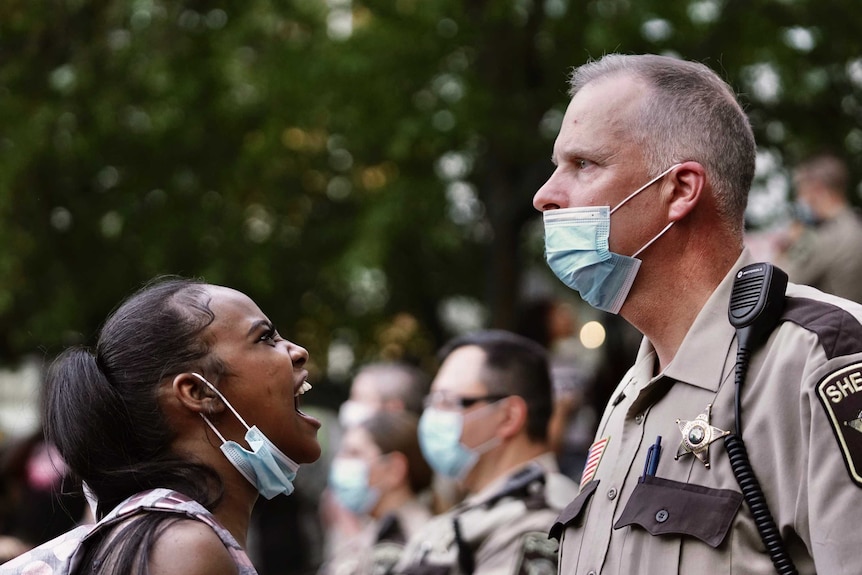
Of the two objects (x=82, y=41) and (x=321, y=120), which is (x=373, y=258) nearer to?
(x=321, y=120)

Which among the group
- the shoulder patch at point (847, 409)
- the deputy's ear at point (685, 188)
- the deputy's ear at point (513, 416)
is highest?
the deputy's ear at point (685, 188)

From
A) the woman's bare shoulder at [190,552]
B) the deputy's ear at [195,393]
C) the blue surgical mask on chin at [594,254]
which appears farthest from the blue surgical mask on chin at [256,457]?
the blue surgical mask on chin at [594,254]

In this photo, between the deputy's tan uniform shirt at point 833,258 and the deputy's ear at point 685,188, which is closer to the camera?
the deputy's ear at point 685,188

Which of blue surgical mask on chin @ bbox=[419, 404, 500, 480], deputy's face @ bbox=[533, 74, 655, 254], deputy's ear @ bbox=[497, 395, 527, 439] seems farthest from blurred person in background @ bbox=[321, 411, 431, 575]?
deputy's face @ bbox=[533, 74, 655, 254]

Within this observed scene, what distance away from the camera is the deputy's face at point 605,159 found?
135 inches

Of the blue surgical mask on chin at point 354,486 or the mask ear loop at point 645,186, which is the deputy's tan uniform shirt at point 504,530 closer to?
the blue surgical mask on chin at point 354,486

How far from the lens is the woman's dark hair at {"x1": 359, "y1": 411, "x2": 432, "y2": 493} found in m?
7.53

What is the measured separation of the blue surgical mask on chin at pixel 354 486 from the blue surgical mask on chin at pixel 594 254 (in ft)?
14.1

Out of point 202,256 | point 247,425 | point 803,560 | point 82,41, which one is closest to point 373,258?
point 202,256

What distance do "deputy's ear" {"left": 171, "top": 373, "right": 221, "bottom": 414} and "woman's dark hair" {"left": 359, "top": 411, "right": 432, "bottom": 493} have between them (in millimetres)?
3988

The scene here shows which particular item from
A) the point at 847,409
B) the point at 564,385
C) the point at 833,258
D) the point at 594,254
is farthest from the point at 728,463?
the point at 564,385

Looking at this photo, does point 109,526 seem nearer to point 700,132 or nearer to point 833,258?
point 700,132

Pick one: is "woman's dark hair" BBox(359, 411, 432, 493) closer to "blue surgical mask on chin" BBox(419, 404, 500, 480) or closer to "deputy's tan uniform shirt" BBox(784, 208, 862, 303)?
"blue surgical mask on chin" BBox(419, 404, 500, 480)

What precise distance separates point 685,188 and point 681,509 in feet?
2.84
